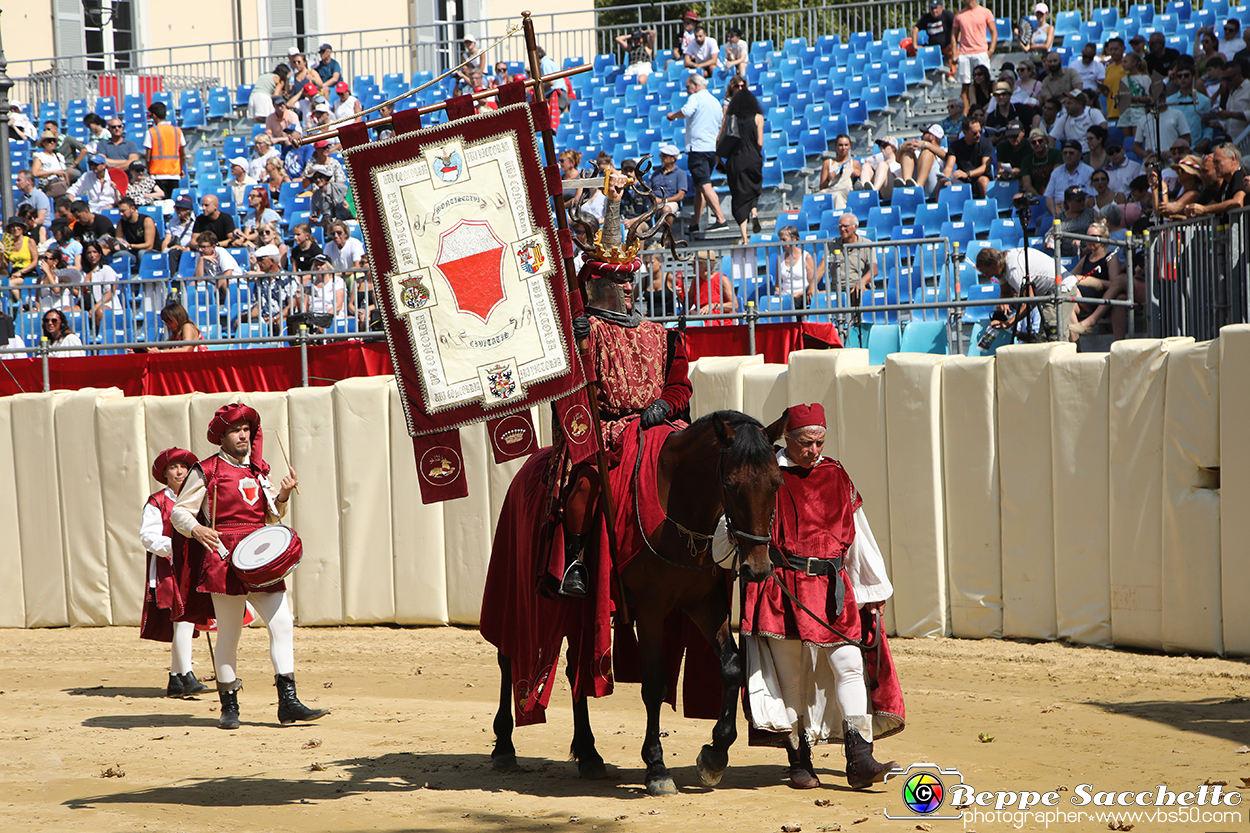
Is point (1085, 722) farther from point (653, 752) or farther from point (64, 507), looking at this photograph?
point (64, 507)

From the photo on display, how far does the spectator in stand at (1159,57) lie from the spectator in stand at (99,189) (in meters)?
15.9

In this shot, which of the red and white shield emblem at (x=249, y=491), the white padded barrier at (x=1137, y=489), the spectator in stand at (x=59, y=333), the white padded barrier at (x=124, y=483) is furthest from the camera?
the spectator in stand at (x=59, y=333)

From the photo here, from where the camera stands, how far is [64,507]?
13.0 meters

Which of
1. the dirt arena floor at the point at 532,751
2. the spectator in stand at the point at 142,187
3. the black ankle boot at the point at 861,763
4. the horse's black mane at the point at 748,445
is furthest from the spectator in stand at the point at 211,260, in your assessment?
the black ankle boot at the point at 861,763

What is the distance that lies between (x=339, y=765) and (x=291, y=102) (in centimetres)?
1816

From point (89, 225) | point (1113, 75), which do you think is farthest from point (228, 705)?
point (89, 225)

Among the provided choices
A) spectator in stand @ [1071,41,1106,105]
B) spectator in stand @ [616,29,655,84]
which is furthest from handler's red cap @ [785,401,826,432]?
spectator in stand @ [616,29,655,84]

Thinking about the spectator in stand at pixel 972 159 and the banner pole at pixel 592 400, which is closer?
A: the banner pole at pixel 592 400

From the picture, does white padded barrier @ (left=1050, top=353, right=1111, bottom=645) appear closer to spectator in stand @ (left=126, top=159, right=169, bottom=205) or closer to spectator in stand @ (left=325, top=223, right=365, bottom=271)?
spectator in stand @ (left=325, top=223, right=365, bottom=271)

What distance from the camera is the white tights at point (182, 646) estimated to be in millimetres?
9703

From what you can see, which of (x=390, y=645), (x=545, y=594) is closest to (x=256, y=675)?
(x=390, y=645)

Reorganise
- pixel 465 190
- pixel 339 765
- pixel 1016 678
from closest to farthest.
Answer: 1. pixel 465 190
2. pixel 339 765
3. pixel 1016 678

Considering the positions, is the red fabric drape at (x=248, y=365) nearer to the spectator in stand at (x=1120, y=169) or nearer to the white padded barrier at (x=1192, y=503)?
the white padded barrier at (x=1192, y=503)

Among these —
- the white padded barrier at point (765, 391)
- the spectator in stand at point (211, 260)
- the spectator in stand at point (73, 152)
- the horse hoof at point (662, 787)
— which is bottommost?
the horse hoof at point (662, 787)
